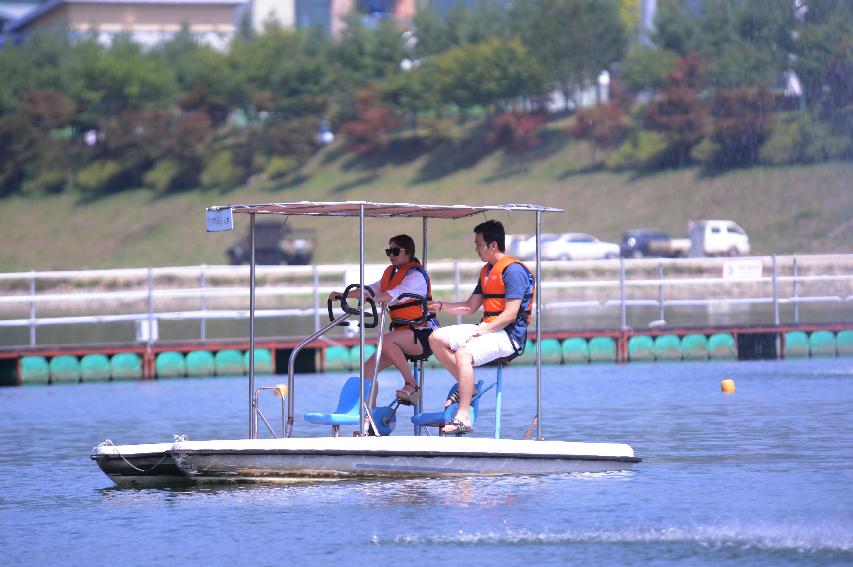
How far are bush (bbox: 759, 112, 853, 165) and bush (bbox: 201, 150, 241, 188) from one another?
Result: 86.6 ft

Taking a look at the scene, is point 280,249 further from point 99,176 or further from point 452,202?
point 99,176

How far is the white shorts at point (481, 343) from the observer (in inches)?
539

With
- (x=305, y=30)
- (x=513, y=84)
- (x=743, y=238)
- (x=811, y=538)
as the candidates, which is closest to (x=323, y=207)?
(x=811, y=538)

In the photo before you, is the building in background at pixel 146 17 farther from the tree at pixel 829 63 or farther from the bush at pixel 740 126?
the tree at pixel 829 63

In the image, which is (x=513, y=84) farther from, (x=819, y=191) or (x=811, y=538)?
(x=811, y=538)

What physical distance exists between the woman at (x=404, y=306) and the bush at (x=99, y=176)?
236ft

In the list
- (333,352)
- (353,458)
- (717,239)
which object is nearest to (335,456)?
(353,458)

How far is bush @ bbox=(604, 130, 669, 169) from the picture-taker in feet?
236

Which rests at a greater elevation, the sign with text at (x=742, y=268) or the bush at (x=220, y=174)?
the bush at (x=220, y=174)

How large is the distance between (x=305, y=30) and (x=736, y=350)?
7138 centimetres

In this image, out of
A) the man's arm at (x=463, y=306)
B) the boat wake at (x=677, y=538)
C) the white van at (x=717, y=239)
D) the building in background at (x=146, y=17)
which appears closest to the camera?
the boat wake at (x=677, y=538)

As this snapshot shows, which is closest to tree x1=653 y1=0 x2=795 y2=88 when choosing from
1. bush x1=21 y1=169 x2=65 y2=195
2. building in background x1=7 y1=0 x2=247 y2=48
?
bush x1=21 y1=169 x2=65 y2=195

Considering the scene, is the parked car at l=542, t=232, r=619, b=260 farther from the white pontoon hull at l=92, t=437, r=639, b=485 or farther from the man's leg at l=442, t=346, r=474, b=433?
the white pontoon hull at l=92, t=437, r=639, b=485

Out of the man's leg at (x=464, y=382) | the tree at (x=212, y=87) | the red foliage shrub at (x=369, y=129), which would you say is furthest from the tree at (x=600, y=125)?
the man's leg at (x=464, y=382)
